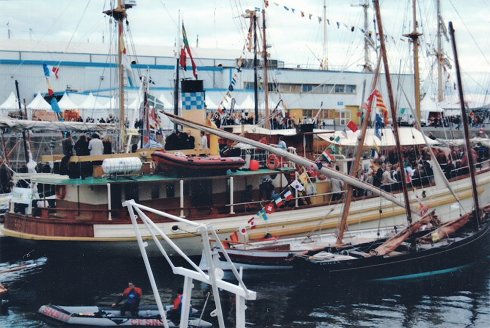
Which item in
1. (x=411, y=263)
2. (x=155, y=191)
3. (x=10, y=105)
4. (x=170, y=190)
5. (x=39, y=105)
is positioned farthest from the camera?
(x=10, y=105)

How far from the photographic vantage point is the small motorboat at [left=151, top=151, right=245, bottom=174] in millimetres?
32500

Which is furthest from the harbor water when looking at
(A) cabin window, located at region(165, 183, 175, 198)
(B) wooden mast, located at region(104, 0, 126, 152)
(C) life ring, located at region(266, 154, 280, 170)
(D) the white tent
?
(D) the white tent

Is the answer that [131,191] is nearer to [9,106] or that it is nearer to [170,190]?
[170,190]

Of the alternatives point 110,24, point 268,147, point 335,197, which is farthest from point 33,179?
point 335,197

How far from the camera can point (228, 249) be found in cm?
3056

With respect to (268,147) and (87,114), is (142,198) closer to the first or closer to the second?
(268,147)

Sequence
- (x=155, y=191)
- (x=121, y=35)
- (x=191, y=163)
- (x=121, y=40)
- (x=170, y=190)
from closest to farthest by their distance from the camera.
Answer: (x=191, y=163), (x=155, y=191), (x=170, y=190), (x=121, y=40), (x=121, y=35)

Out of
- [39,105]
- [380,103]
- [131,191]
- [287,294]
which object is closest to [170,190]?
[131,191]

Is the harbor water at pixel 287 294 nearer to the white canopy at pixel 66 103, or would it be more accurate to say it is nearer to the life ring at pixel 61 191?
the life ring at pixel 61 191

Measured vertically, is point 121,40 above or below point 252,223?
above

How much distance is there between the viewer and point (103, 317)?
84.4ft

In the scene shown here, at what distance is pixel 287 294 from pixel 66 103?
37.6 m

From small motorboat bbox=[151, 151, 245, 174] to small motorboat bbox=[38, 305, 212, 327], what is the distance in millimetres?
7496

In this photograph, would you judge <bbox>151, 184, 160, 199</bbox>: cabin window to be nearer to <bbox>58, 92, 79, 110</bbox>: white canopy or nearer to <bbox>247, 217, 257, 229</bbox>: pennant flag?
<bbox>247, 217, 257, 229</bbox>: pennant flag
